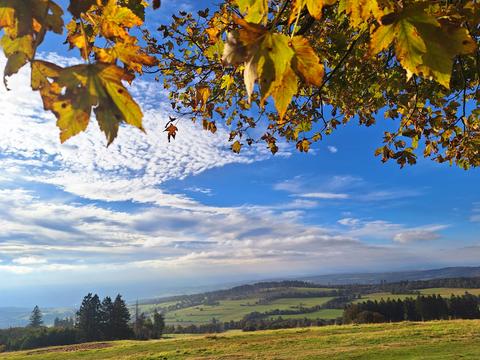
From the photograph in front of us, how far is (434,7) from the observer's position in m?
2.84

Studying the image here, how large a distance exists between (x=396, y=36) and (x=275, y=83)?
633mm

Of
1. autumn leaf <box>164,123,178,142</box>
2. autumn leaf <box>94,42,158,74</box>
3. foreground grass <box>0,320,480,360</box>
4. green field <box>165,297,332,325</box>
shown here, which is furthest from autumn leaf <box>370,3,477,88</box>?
green field <box>165,297,332,325</box>

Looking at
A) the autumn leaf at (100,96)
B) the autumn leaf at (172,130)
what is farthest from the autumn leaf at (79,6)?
the autumn leaf at (172,130)

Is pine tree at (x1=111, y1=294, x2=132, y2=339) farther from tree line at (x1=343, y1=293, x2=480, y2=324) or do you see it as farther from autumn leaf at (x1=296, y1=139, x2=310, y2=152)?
autumn leaf at (x1=296, y1=139, x2=310, y2=152)

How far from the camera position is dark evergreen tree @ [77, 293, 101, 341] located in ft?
320

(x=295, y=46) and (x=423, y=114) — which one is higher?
(x=423, y=114)

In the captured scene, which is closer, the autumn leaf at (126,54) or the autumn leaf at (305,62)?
the autumn leaf at (305,62)

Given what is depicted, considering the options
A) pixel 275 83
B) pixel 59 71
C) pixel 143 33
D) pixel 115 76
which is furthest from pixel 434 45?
pixel 143 33

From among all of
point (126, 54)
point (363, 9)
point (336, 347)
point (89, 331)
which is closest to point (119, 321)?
point (89, 331)

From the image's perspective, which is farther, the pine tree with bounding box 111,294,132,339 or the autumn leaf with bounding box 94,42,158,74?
the pine tree with bounding box 111,294,132,339

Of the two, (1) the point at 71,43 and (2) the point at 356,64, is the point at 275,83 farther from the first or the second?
(2) the point at 356,64

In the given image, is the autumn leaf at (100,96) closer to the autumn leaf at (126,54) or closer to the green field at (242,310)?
the autumn leaf at (126,54)

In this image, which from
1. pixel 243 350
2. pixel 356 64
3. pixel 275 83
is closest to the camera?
pixel 275 83

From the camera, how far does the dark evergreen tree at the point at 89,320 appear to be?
97688mm
